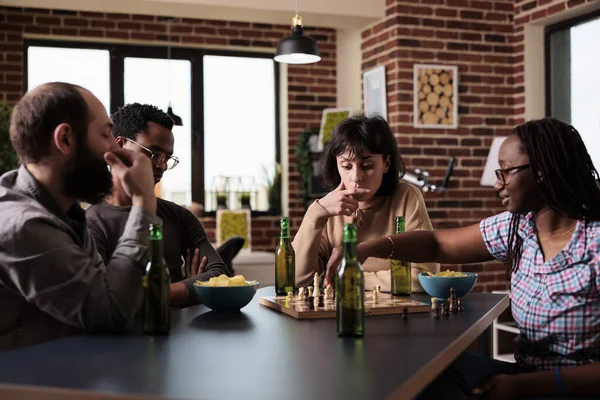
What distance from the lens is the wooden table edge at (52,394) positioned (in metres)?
1.08

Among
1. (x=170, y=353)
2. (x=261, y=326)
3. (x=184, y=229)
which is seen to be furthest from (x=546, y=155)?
(x=184, y=229)

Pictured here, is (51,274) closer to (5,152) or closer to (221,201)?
(5,152)

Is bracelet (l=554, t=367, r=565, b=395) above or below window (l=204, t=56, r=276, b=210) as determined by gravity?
below

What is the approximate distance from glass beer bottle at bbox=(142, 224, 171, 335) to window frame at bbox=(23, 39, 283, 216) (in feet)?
15.8

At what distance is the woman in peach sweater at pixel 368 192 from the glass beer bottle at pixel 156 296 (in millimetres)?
961

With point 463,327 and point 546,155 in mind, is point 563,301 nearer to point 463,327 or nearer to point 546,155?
point 463,327

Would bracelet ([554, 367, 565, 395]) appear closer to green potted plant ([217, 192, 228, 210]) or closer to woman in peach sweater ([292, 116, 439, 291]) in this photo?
woman in peach sweater ([292, 116, 439, 291])

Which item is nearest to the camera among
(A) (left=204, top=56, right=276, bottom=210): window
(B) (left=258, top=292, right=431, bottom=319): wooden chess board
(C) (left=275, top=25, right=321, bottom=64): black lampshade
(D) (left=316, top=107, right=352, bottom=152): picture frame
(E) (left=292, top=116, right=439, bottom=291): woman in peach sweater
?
(B) (left=258, top=292, right=431, bottom=319): wooden chess board

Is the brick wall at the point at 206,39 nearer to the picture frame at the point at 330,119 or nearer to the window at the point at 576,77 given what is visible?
the picture frame at the point at 330,119

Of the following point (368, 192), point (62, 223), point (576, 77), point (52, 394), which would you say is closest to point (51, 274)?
point (62, 223)

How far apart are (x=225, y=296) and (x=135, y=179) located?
383 mm

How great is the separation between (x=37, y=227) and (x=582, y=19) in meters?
4.32

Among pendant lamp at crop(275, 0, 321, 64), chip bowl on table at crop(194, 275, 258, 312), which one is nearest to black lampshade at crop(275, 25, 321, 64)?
pendant lamp at crop(275, 0, 321, 64)

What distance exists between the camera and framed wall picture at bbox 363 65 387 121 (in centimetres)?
521
